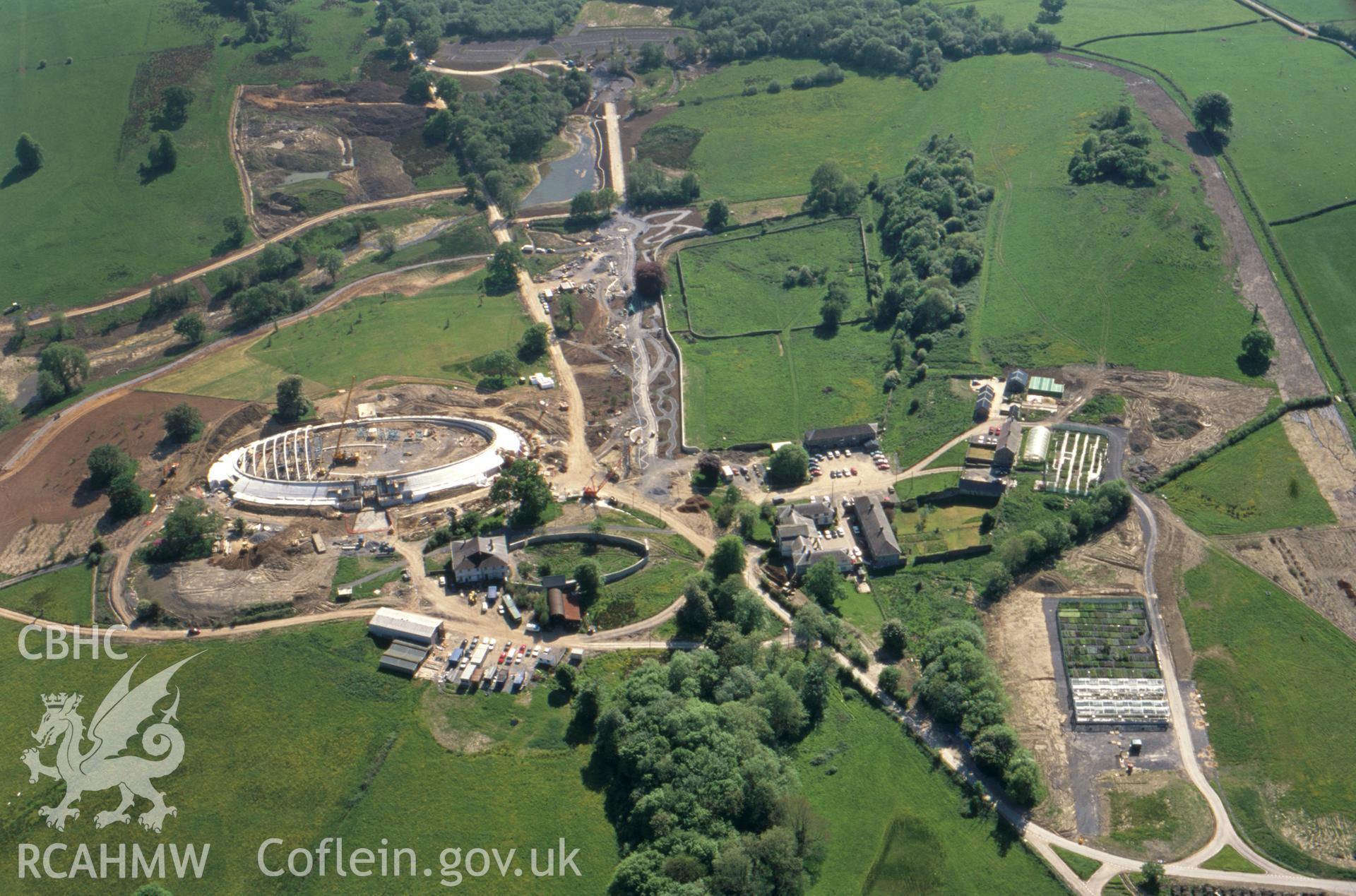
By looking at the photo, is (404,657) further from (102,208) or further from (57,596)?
(102,208)

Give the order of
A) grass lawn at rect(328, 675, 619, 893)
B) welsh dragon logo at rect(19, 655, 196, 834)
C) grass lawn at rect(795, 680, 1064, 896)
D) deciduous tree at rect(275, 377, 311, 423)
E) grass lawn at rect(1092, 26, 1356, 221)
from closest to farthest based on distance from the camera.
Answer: grass lawn at rect(795, 680, 1064, 896) < grass lawn at rect(328, 675, 619, 893) < welsh dragon logo at rect(19, 655, 196, 834) < deciduous tree at rect(275, 377, 311, 423) < grass lawn at rect(1092, 26, 1356, 221)

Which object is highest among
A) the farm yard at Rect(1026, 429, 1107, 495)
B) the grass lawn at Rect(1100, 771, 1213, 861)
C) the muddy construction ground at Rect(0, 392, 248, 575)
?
the muddy construction ground at Rect(0, 392, 248, 575)

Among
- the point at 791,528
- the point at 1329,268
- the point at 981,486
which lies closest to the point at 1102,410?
the point at 981,486

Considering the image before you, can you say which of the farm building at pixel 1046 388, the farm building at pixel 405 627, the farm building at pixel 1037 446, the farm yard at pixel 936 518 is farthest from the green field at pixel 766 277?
the farm building at pixel 405 627

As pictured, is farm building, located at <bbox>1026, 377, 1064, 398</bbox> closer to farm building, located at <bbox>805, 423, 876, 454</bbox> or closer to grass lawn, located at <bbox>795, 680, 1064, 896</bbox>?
farm building, located at <bbox>805, 423, 876, 454</bbox>

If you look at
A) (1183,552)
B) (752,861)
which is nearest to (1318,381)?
(1183,552)

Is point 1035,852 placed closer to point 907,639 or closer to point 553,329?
point 907,639

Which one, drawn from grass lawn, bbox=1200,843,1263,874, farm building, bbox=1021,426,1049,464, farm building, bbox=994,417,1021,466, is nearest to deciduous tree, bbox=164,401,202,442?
farm building, bbox=994,417,1021,466

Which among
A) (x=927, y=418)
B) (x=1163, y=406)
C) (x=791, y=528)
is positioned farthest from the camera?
(x=927, y=418)
